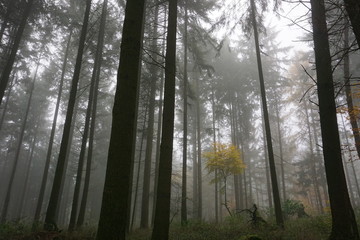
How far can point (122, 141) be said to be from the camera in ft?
11.1

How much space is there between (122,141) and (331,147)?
428 centimetres

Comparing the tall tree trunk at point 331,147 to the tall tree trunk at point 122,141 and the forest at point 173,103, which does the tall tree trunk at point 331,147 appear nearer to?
the forest at point 173,103

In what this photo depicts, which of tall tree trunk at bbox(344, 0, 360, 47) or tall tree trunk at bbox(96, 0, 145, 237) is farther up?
tall tree trunk at bbox(344, 0, 360, 47)

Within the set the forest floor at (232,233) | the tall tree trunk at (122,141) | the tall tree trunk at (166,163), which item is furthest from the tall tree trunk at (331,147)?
the tall tree trunk at (122,141)

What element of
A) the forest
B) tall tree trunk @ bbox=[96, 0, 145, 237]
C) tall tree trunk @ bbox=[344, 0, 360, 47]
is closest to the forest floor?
the forest

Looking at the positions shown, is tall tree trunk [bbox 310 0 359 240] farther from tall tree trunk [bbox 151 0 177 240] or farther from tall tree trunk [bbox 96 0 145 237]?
tall tree trunk [bbox 96 0 145 237]

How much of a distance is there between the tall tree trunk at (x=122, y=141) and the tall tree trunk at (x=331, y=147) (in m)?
3.57

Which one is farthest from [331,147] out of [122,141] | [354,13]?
[122,141]

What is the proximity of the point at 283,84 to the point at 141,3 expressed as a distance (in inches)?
807

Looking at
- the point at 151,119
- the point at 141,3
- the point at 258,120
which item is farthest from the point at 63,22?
the point at 258,120

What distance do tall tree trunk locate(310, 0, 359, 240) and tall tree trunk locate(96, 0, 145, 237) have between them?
3566 millimetres

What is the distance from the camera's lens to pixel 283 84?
71.0 feet

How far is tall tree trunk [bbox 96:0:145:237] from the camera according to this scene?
310 centimetres

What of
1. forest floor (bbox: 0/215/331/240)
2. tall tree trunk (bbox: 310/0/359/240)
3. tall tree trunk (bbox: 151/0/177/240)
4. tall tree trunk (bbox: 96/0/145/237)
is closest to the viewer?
tall tree trunk (bbox: 96/0/145/237)
